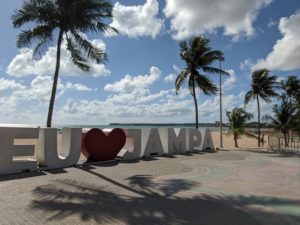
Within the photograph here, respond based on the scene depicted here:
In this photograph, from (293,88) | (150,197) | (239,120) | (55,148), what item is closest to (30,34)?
(55,148)

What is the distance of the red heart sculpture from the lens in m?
15.0

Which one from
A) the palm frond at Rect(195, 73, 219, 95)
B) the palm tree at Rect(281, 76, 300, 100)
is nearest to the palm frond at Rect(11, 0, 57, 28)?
the palm frond at Rect(195, 73, 219, 95)

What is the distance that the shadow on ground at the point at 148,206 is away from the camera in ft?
21.5

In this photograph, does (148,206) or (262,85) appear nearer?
(148,206)

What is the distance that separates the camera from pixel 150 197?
846 cm

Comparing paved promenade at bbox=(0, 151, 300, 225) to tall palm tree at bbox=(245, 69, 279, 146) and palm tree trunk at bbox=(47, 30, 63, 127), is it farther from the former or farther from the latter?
tall palm tree at bbox=(245, 69, 279, 146)

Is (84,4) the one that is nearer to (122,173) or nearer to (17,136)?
(17,136)

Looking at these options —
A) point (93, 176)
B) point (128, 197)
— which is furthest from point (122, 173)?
point (128, 197)

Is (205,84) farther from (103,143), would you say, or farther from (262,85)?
(103,143)

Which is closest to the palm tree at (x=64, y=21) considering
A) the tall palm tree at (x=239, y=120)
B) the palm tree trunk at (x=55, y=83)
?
the palm tree trunk at (x=55, y=83)

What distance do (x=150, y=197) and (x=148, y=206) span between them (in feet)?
3.06

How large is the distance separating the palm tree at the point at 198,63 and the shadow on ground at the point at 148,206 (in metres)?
17.4

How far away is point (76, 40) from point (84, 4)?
80.7 inches

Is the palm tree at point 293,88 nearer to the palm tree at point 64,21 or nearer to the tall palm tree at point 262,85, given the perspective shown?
the tall palm tree at point 262,85
